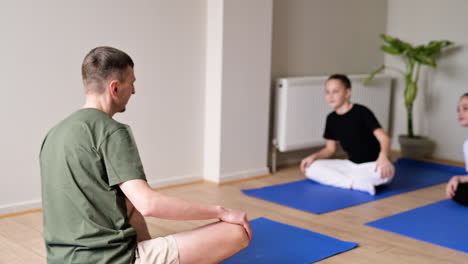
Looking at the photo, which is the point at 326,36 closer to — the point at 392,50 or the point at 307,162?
the point at 392,50

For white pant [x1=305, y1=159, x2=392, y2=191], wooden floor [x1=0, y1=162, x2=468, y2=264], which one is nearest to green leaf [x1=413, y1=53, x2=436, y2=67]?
wooden floor [x1=0, y1=162, x2=468, y2=264]

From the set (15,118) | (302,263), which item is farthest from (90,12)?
(302,263)

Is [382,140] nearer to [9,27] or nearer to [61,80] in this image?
[61,80]

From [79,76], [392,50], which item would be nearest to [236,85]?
[79,76]

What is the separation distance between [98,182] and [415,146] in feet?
13.1

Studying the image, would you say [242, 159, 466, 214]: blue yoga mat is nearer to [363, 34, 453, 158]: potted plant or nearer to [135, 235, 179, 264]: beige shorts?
[363, 34, 453, 158]: potted plant

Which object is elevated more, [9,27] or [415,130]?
[9,27]

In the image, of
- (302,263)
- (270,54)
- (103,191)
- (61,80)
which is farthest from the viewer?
(270,54)

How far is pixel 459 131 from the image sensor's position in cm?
514

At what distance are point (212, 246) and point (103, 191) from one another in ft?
1.43

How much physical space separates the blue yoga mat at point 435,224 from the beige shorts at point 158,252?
1.60 metres

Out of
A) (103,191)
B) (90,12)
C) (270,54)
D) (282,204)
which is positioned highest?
(90,12)

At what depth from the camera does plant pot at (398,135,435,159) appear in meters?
5.12

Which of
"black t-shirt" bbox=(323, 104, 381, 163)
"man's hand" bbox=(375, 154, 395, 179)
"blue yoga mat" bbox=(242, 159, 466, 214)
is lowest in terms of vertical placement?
"blue yoga mat" bbox=(242, 159, 466, 214)
